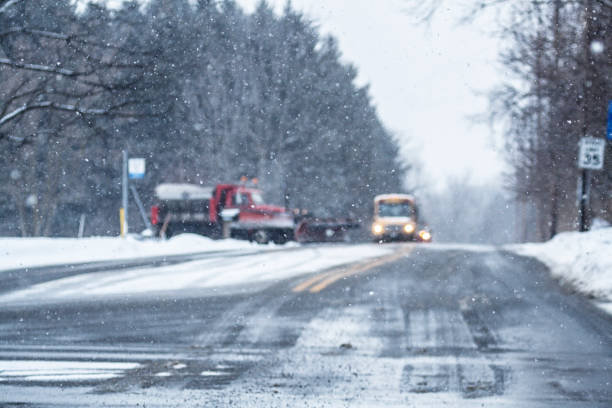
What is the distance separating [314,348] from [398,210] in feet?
96.6

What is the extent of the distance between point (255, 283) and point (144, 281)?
67.1 inches

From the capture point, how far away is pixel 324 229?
125 feet

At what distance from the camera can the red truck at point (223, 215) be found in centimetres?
3275

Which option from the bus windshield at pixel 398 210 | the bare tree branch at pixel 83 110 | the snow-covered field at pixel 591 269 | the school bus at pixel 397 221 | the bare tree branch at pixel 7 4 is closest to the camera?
the snow-covered field at pixel 591 269

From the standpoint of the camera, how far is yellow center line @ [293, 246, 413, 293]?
11.8 m

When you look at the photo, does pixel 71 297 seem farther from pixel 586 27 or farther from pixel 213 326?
pixel 586 27

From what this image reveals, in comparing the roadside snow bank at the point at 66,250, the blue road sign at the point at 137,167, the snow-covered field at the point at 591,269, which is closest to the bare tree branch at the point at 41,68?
the roadside snow bank at the point at 66,250

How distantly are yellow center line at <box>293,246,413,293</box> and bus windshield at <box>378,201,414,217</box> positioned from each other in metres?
18.2

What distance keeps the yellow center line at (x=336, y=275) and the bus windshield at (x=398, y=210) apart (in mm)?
18180

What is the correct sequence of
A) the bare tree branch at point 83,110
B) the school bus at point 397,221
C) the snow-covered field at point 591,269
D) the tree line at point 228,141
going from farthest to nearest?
the tree line at point 228,141
the school bus at point 397,221
the bare tree branch at point 83,110
the snow-covered field at point 591,269

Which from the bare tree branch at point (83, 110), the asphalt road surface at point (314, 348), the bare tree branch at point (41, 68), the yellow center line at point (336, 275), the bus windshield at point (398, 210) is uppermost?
the bare tree branch at point (41, 68)

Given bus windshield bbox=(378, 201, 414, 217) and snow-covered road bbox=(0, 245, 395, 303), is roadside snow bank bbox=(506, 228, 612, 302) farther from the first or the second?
bus windshield bbox=(378, 201, 414, 217)

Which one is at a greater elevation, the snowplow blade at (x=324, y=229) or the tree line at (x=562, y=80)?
the tree line at (x=562, y=80)

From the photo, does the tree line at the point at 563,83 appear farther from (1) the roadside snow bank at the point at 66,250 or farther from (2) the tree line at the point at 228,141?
(2) the tree line at the point at 228,141
